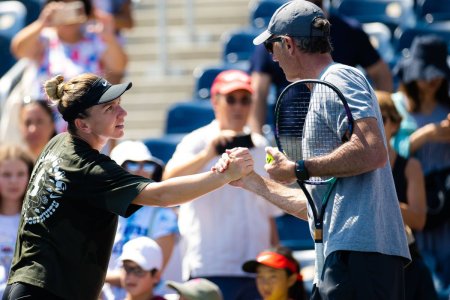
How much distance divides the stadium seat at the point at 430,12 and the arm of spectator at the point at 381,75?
186cm

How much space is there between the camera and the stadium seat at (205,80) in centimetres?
897

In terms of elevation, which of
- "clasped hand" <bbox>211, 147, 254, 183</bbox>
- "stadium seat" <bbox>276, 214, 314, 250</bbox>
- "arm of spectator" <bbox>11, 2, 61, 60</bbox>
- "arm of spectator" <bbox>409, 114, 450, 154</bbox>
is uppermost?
"arm of spectator" <bbox>11, 2, 61, 60</bbox>

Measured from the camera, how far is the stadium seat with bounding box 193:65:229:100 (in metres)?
8.97

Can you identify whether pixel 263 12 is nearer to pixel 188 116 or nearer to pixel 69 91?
pixel 188 116

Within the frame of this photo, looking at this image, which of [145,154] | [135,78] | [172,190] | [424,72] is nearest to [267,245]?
[145,154]

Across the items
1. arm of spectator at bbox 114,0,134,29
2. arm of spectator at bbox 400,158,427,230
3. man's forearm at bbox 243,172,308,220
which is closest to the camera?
man's forearm at bbox 243,172,308,220

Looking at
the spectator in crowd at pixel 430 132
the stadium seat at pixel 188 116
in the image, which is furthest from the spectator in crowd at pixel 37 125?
the spectator in crowd at pixel 430 132

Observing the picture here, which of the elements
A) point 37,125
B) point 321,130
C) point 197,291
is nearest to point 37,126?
point 37,125

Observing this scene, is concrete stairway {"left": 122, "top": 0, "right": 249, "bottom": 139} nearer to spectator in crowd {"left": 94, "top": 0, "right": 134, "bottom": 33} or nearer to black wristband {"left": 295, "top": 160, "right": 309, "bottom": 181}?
spectator in crowd {"left": 94, "top": 0, "right": 134, "bottom": 33}

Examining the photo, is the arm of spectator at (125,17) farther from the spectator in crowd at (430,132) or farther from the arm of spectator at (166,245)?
the arm of spectator at (166,245)

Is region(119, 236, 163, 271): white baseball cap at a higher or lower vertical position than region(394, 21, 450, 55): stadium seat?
lower

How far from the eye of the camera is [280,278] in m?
6.54

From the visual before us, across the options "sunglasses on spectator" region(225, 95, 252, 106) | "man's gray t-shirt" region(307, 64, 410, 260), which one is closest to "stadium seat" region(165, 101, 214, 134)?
"sunglasses on spectator" region(225, 95, 252, 106)

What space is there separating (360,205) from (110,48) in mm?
4282
